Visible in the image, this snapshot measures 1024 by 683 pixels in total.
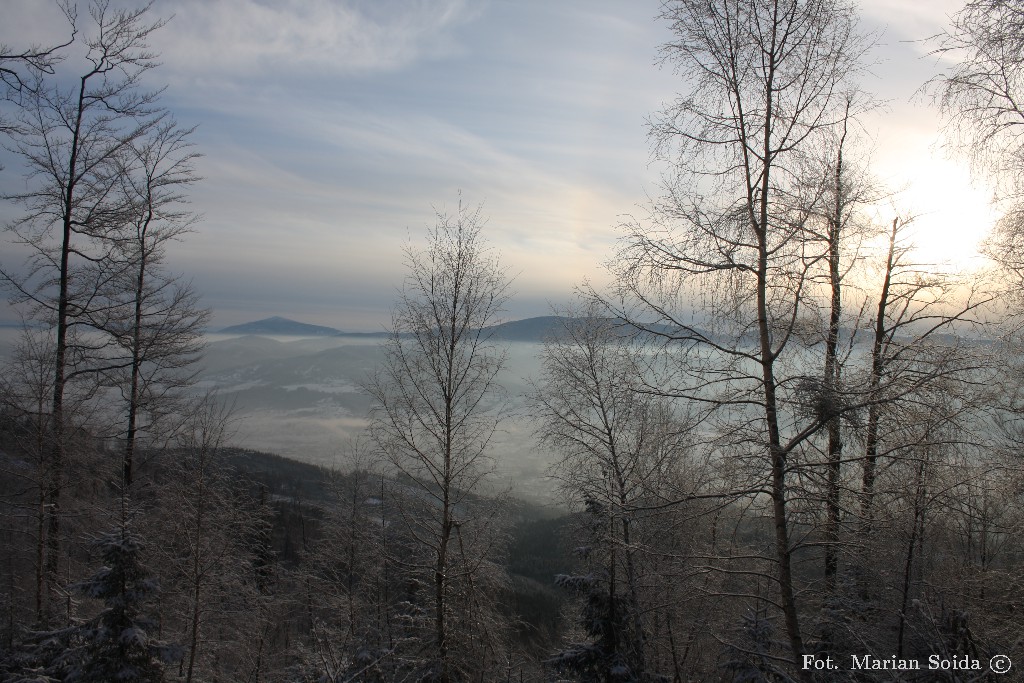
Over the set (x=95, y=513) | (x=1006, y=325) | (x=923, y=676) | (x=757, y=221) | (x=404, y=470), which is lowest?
(x=923, y=676)

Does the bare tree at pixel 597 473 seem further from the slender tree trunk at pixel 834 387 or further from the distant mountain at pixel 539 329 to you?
the slender tree trunk at pixel 834 387

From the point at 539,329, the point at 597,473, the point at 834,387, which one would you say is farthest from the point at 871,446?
the point at 539,329

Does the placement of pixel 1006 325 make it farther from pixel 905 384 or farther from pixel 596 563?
pixel 596 563

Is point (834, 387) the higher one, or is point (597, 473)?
point (834, 387)

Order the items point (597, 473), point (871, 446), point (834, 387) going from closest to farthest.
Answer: point (834, 387) → point (871, 446) → point (597, 473)

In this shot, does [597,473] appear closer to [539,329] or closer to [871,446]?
→ [539,329]

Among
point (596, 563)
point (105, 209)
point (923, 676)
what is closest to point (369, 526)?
point (596, 563)

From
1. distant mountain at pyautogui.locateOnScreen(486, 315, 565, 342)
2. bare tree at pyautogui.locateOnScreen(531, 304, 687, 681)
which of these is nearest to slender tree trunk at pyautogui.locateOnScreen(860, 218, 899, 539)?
bare tree at pyautogui.locateOnScreen(531, 304, 687, 681)

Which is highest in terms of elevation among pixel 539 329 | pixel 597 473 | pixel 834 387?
pixel 539 329

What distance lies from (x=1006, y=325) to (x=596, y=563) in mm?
7058

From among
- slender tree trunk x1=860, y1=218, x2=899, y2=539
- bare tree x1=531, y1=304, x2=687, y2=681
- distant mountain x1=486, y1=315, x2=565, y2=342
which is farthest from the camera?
bare tree x1=531, y1=304, x2=687, y2=681

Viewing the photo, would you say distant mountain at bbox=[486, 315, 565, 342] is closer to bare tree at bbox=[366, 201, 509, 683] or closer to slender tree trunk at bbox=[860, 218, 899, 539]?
bare tree at bbox=[366, 201, 509, 683]

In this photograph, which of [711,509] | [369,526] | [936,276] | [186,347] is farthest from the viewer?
[369,526]

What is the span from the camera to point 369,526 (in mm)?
19922
